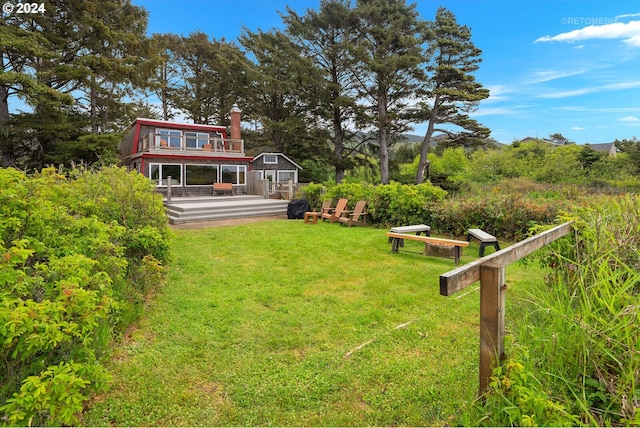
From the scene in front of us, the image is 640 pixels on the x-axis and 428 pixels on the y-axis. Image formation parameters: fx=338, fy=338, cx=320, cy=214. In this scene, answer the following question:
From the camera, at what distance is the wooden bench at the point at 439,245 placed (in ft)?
21.1

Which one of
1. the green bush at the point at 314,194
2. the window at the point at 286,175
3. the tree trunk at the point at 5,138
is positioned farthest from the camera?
the window at the point at 286,175

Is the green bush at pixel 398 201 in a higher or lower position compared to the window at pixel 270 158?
lower

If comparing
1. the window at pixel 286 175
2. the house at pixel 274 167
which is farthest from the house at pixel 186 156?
the window at pixel 286 175

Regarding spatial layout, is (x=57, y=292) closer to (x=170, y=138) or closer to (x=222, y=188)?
(x=222, y=188)

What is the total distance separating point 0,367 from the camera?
214 cm

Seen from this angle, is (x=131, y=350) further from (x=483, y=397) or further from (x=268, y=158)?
(x=268, y=158)

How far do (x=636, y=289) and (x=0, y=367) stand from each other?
4.58 m

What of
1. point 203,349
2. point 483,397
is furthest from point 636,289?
point 203,349

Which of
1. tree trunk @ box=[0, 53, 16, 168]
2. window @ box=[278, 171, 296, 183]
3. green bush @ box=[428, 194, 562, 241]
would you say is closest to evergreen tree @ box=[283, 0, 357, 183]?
window @ box=[278, 171, 296, 183]

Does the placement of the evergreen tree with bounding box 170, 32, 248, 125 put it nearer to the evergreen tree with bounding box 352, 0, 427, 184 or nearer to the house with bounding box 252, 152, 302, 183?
the house with bounding box 252, 152, 302, 183

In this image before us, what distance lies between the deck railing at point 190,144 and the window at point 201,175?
97 cm

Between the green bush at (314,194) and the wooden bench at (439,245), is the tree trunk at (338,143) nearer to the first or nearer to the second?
the green bush at (314,194)

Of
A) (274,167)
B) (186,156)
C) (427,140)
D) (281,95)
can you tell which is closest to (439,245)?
(186,156)

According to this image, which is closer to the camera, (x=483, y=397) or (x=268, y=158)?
(x=483, y=397)
